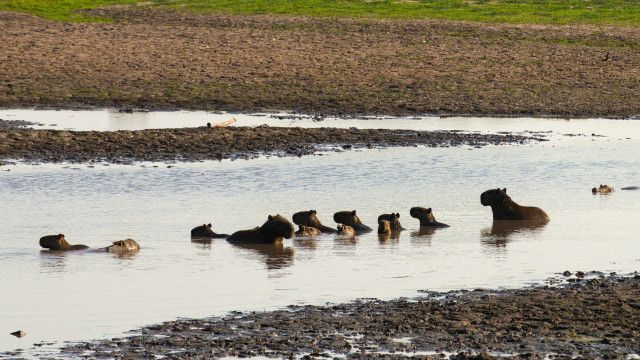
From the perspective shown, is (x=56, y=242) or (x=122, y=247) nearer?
(x=122, y=247)

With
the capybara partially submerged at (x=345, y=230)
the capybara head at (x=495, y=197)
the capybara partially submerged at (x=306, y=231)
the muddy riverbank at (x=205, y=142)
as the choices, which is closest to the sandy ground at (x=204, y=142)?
the muddy riverbank at (x=205, y=142)

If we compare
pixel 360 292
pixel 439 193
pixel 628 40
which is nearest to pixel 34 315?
pixel 360 292

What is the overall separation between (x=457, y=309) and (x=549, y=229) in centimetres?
573

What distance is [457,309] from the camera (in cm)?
1341

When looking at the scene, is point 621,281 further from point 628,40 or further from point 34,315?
point 628,40

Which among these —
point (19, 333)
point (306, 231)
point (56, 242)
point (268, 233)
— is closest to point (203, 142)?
point (306, 231)

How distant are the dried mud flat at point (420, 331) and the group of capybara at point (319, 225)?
357 cm

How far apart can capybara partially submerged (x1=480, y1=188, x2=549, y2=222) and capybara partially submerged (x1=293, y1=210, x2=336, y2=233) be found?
2494mm

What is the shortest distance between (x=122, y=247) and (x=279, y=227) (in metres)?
1.89

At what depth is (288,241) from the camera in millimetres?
17828

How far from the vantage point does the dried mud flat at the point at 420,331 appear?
11836 millimetres

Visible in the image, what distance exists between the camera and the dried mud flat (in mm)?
11836

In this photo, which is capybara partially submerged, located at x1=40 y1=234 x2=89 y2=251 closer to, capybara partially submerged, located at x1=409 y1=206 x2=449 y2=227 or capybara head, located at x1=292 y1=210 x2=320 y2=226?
capybara head, located at x1=292 y1=210 x2=320 y2=226

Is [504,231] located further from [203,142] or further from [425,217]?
[203,142]
